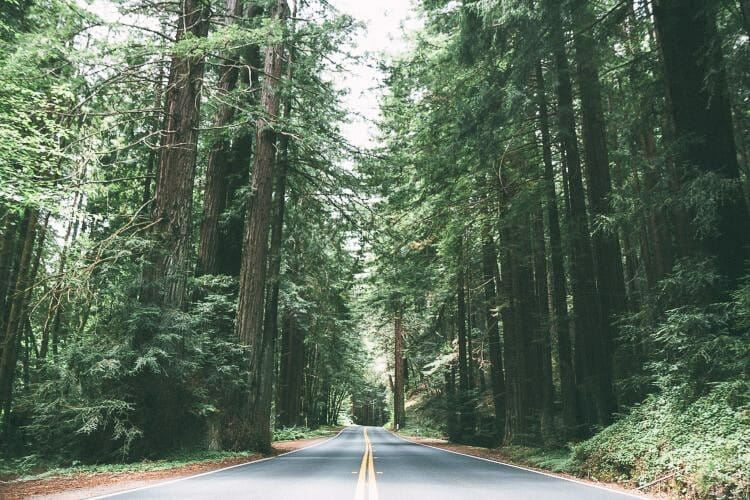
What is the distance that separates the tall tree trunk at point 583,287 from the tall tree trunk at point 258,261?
8408 mm

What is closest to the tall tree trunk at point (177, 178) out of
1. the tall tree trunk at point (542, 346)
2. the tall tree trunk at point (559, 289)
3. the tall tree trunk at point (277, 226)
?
the tall tree trunk at point (277, 226)

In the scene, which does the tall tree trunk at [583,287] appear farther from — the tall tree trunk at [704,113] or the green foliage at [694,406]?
the tall tree trunk at [704,113]

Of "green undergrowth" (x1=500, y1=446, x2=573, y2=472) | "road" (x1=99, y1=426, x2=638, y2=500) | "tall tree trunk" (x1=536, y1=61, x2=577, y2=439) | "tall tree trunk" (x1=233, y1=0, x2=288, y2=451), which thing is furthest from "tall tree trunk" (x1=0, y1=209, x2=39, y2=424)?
"tall tree trunk" (x1=536, y1=61, x2=577, y2=439)

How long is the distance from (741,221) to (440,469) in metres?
8.14

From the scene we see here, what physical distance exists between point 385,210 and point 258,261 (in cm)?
509

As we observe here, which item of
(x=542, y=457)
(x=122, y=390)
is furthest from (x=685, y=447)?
(x=122, y=390)

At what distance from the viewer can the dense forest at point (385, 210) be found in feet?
28.9

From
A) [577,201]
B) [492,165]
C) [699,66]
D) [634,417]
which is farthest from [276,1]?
[634,417]

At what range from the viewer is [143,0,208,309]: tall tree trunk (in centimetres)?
1179

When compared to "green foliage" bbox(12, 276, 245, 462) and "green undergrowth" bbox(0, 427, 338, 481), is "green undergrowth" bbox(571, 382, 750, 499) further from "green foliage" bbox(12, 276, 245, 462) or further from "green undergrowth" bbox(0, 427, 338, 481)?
"green foliage" bbox(12, 276, 245, 462)

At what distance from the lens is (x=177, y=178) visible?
1246cm

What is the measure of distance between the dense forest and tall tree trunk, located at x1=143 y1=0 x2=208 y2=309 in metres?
0.06

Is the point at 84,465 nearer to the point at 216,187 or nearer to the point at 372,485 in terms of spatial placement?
the point at 372,485

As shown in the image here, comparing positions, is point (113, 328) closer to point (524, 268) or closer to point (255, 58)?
point (255, 58)
